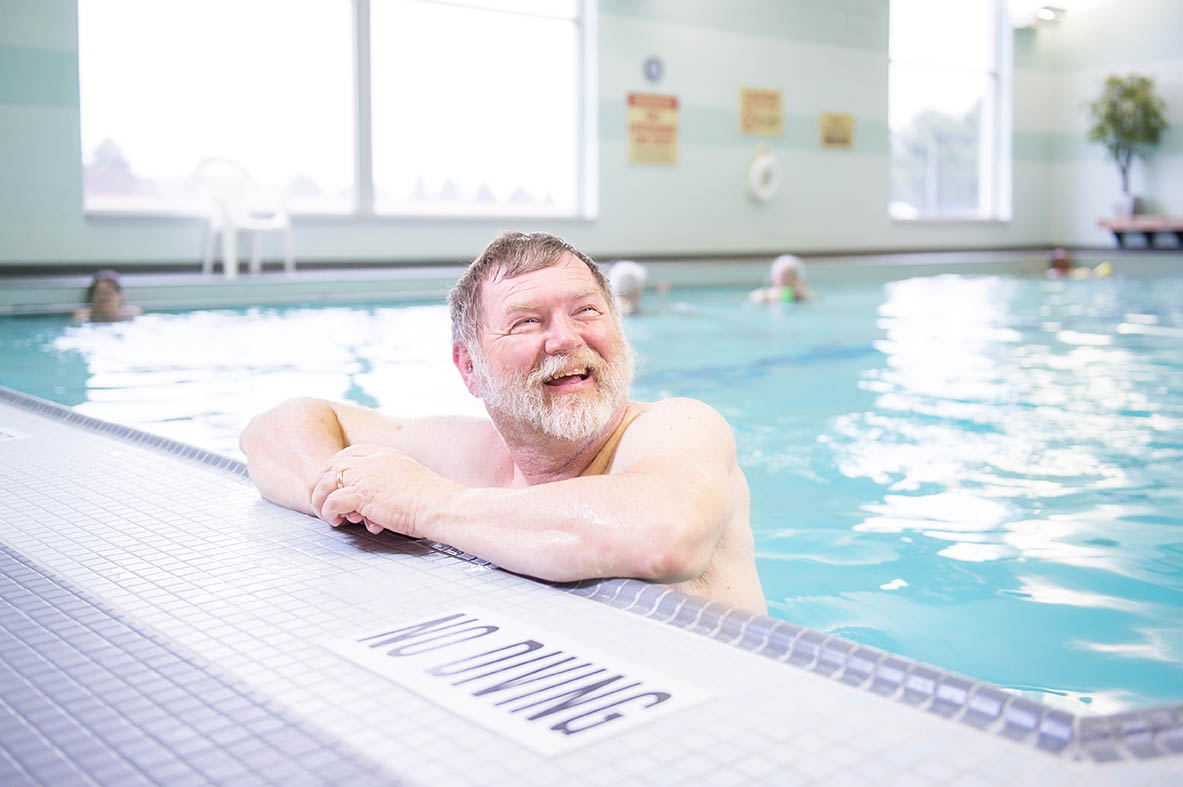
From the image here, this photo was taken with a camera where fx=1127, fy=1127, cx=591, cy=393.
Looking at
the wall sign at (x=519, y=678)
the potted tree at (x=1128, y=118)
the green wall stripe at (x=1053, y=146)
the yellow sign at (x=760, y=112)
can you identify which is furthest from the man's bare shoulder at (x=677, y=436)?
the green wall stripe at (x=1053, y=146)

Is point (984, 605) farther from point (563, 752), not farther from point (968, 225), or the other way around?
point (968, 225)

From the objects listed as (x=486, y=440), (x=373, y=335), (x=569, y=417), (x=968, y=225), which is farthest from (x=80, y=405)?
(x=968, y=225)

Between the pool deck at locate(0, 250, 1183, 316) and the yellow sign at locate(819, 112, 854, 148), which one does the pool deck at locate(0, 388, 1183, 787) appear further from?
the yellow sign at locate(819, 112, 854, 148)

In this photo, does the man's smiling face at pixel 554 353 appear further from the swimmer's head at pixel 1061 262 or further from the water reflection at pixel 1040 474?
the swimmer's head at pixel 1061 262

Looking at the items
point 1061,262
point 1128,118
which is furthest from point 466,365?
point 1128,118

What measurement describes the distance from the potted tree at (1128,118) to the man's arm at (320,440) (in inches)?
673

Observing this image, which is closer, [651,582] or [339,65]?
[651,582]

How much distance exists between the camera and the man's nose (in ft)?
6.97

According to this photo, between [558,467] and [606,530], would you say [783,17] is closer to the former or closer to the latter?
[558,467]

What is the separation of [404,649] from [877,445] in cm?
348

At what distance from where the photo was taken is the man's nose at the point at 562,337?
2123mm

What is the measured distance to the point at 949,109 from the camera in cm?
1809

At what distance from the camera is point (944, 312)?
10453 mm

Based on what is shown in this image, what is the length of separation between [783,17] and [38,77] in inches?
375
